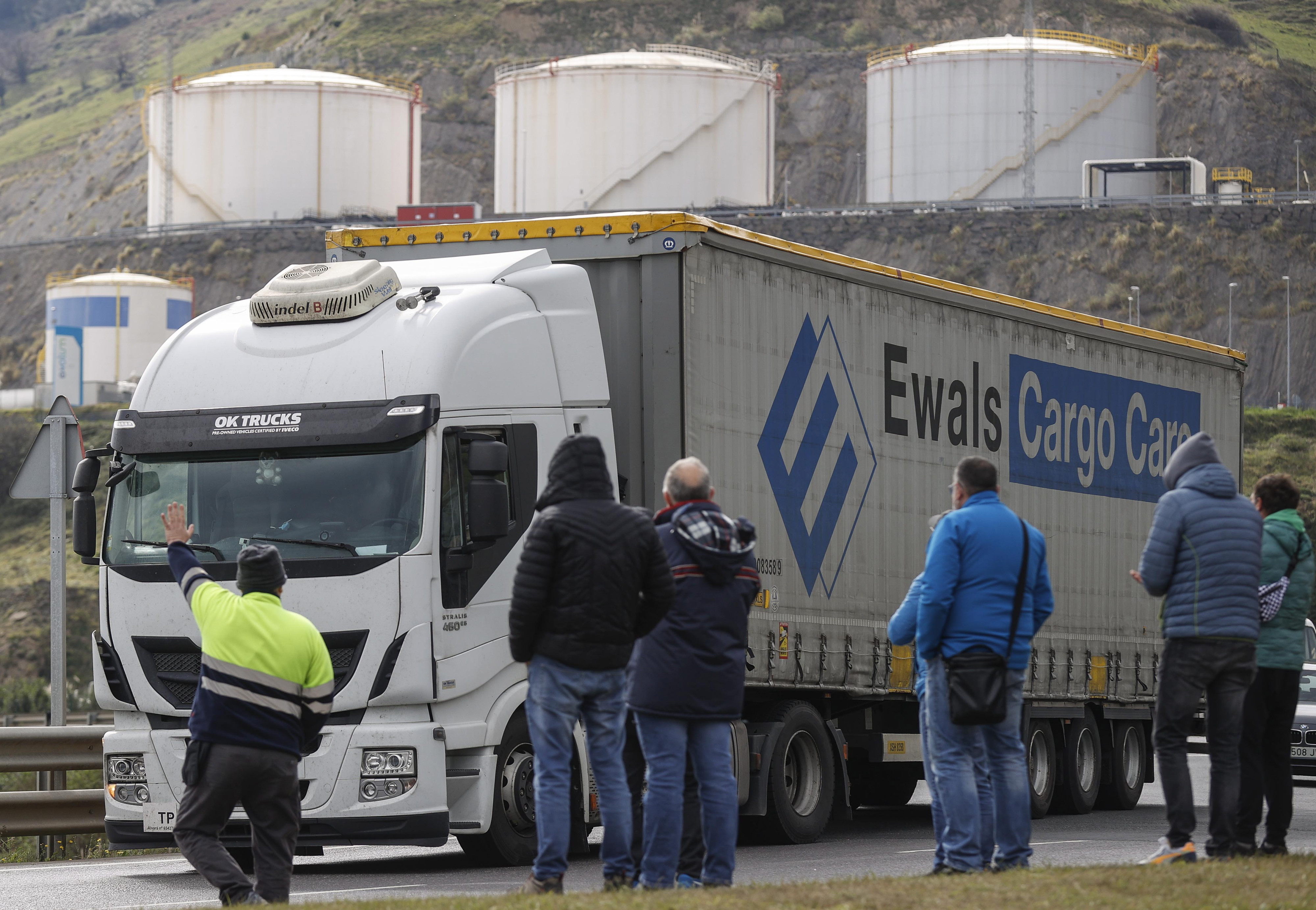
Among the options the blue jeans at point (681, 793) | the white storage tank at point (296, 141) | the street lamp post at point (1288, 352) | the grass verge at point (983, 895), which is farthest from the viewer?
the white storage tank at point (296, 141)

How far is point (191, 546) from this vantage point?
11211 mm

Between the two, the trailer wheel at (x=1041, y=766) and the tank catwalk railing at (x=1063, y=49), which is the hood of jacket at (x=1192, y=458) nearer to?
the trailer wheel at (x=1041, y=766)

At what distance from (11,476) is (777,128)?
55290 mm

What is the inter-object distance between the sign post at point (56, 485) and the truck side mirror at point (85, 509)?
7.68ft

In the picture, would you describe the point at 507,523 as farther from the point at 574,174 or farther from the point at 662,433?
the point at 574,174

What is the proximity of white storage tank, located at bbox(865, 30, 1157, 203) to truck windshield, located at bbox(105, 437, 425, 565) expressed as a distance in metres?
82.6

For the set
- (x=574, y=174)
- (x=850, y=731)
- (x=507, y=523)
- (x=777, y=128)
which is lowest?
(x=850, y=731)

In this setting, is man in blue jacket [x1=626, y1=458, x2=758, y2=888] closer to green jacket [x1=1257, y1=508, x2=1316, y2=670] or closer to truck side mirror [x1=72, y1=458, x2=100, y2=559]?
green jacket [x1=1257, y1=508, x2=1316, y2=670]

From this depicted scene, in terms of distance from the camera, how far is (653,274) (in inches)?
490

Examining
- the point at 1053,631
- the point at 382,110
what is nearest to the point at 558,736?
the point at 1053,631

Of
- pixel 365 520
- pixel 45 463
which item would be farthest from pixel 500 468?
pixel 45 463

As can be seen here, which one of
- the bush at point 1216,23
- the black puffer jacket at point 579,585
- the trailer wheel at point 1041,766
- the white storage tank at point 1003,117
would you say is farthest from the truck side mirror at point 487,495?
the bush at point 1216,23

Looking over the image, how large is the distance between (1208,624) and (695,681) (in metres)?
2.62

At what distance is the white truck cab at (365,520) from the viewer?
35.8 ft
